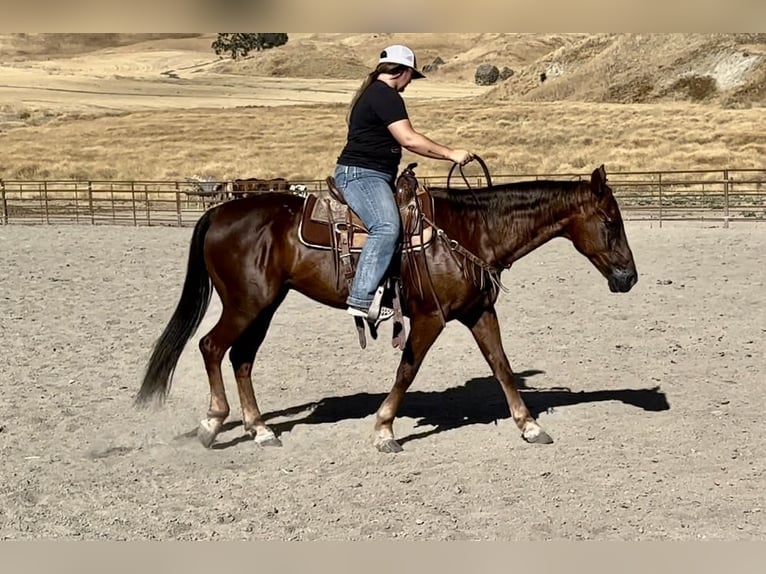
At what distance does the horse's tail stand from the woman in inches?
40.7

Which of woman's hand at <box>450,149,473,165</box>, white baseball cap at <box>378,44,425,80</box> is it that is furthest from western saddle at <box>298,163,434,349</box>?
white baseball cap at <box>378,44,425,80</box>

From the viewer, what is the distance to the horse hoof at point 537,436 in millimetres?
5020

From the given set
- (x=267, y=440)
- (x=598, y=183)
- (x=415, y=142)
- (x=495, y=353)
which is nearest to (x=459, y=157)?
(x=415, y=142)

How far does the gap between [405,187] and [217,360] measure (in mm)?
1532

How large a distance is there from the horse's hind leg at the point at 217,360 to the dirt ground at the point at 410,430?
0.13m

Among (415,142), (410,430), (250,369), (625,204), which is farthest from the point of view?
(625,204)

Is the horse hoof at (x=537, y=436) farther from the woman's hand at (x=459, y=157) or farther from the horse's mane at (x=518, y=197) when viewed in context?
the woman's hand at (x=459, y=157)

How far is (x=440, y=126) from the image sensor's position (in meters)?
46.1

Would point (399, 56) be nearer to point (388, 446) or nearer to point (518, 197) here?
point (518, 197)

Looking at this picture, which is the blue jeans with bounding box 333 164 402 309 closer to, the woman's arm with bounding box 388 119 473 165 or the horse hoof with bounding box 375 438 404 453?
the woman's arm with bounding box 388 119 473 165

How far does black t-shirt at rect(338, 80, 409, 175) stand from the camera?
448 cm

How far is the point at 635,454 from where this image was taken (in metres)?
4.75

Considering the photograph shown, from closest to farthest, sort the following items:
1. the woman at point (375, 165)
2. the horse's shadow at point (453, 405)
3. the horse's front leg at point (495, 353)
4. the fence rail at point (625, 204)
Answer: the woman at point (375, 165) < the horse's front leg at point (495, 353) < the horse's shadow at point (453, 405) < the fence rail at point (625, 204)

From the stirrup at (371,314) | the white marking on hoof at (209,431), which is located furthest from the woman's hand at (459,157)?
the white marking on hoof at (209,431)
